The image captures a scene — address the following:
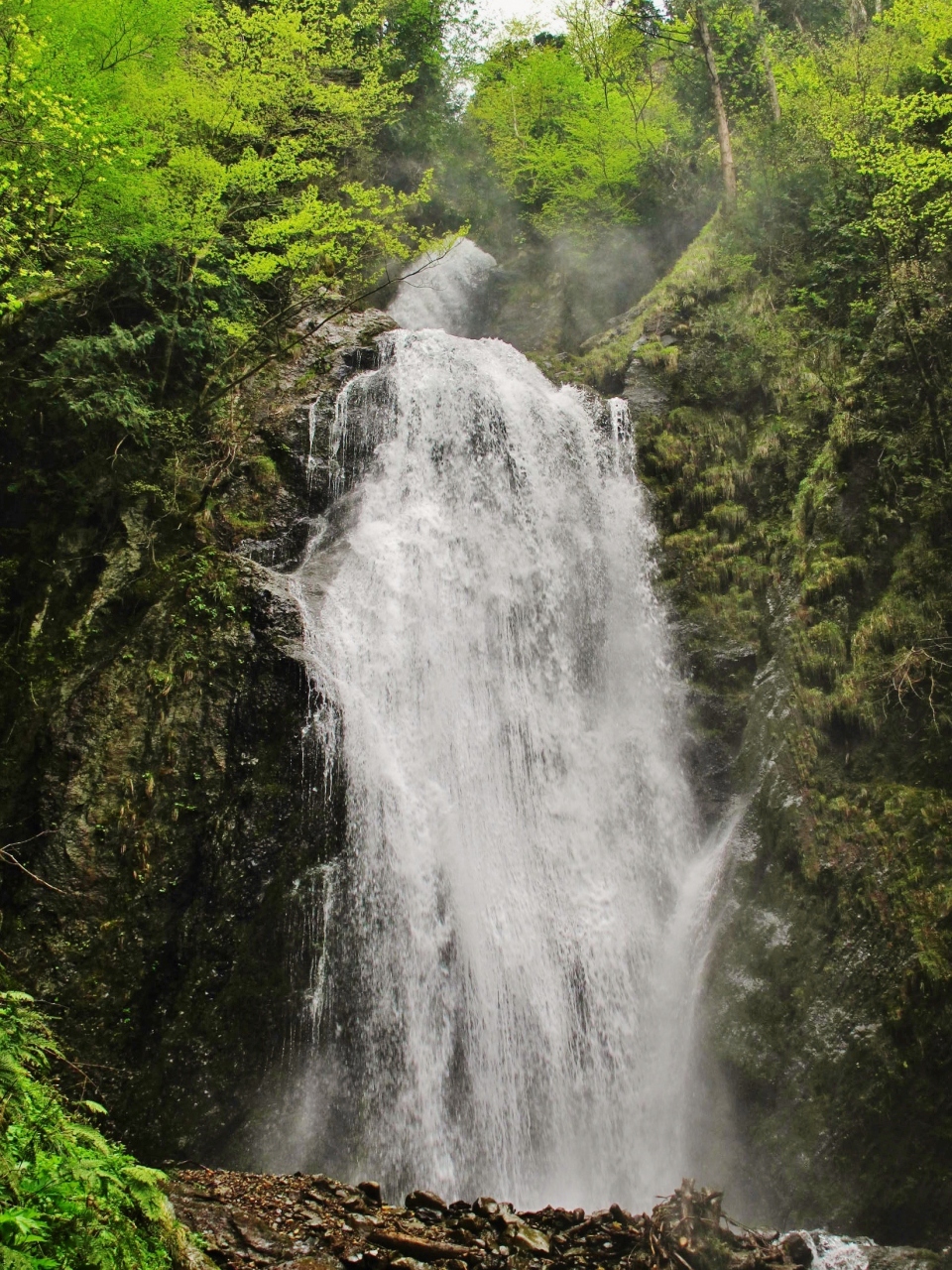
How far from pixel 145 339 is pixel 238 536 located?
3.06 metres

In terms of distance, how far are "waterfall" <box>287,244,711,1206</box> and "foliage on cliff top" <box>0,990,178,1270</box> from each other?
4.34 m

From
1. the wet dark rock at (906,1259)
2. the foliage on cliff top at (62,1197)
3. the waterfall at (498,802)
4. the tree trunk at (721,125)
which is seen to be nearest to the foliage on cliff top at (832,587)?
the wet dark rock at (906,1259)

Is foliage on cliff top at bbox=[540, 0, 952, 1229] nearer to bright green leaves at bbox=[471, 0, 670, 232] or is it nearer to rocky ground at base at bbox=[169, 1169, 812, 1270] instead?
rocky ground at base at bbox=[169, 1169, 812, 1270]

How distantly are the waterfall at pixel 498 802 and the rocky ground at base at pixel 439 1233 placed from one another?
145 centimetres

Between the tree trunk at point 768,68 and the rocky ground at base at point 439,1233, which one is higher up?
the tree trunk at point 768,68

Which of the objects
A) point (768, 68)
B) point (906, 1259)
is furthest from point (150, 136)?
point (768, 68)

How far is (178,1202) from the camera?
6055 mm

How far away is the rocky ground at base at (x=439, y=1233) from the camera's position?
5.45m

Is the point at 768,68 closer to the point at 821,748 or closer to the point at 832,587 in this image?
the point at 832,587

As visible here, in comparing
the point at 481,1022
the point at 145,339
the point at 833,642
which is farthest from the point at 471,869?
the point at 145,339

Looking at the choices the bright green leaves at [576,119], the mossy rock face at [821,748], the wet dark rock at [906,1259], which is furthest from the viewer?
the bright green leaves at [576,119]

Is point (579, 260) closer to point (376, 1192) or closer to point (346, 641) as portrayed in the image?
point (346, 641)

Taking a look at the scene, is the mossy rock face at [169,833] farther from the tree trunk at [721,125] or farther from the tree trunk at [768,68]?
the tree trunk at [768,68]

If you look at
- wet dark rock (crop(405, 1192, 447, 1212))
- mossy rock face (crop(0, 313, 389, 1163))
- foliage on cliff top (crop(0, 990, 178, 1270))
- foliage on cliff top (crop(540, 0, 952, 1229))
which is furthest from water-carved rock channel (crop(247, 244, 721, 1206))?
foliage on cliff top (crop(0, 990, 178, 1270))
